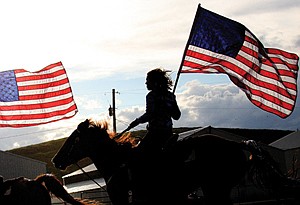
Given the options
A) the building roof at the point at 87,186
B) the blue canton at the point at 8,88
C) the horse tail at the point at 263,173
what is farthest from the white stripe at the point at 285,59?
the building roof at the point at 87,186

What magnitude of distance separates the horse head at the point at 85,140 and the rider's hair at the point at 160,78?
1.36m

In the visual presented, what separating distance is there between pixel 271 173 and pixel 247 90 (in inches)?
127

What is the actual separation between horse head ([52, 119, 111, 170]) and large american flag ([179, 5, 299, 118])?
7.34 feet

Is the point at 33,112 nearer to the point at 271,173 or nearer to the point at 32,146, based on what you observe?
the point at 271,173

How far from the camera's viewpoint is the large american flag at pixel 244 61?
11914 millimetres

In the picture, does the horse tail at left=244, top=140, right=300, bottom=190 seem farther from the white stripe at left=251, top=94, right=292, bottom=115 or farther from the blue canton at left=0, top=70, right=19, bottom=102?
the blue canton at left=0, top=70, right=19, bottom=102

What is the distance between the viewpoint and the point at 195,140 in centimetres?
944

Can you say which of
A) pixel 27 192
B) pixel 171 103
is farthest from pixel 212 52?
pixel 27 192

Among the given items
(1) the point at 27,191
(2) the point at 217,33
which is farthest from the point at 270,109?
(1) the point at 27,191

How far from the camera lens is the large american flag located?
469 inches

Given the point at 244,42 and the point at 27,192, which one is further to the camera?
the point at 244,42

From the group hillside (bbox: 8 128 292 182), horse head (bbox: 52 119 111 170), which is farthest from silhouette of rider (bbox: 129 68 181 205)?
hillside (bbox: 8 128 292 182)

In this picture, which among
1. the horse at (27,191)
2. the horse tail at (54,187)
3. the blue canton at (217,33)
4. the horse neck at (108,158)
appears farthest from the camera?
the blue canton at (217,33)

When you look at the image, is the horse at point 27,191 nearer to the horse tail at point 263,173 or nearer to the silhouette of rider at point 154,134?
the silhouette of rider at point 154,134
